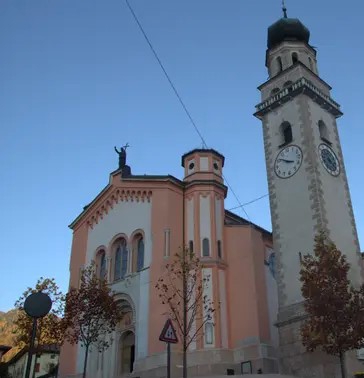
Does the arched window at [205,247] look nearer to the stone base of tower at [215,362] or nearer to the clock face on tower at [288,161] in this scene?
the stone base of tower at [215,362]

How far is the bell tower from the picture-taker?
27.9 m

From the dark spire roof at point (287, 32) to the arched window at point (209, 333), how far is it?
20.5m

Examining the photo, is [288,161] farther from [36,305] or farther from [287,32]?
[36,305]

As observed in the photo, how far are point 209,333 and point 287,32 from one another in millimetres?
21858

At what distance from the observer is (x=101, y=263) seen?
3856 cm

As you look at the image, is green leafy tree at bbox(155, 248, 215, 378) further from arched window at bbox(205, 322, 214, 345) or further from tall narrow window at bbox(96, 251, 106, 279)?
tall narrow window at bbox(96, 251, 106, 279)

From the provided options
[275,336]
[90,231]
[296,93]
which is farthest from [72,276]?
[296,93]

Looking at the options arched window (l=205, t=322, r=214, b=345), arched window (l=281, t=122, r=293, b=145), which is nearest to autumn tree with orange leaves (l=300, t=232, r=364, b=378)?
arched window (l=205, t=322, r=214, b=345)

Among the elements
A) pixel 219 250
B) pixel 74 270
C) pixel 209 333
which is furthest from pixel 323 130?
pixel 74 270

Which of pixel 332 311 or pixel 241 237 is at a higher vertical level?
pixel 241 237

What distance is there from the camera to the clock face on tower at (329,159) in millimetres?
32000

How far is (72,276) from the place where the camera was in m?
40.0

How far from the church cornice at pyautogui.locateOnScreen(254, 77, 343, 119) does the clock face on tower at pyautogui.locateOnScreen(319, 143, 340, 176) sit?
11.3ft

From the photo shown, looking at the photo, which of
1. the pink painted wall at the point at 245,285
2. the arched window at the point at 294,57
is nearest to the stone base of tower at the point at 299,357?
the pink painted wall at the point at 245,285
